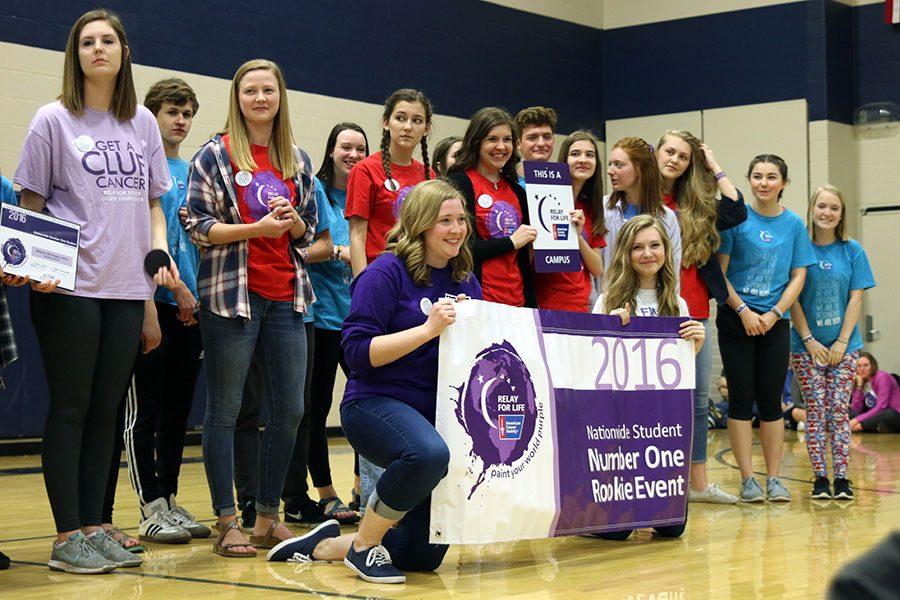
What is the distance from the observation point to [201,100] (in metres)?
8.45

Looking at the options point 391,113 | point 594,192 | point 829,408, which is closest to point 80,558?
point 391,113

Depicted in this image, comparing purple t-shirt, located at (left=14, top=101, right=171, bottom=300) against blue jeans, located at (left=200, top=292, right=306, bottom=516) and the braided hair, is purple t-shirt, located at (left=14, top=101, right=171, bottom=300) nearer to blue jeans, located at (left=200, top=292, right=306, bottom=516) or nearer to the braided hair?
blue jeans, located at (left=200, top=292, right=306, bottom=516)

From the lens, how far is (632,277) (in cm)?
453

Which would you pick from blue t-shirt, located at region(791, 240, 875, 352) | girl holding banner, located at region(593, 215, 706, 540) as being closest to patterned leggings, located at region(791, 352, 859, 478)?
blue t-shirt, located at region(791, 240, 875, 352)

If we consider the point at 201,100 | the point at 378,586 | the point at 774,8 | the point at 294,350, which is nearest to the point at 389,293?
the point at 294,350

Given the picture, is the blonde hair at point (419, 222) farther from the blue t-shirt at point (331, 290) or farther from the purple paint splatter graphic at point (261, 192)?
the blue t-shirt at point (331, 290)

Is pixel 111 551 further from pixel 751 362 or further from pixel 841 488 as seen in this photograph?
pixel 841 488

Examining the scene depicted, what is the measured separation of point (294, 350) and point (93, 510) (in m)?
0.82

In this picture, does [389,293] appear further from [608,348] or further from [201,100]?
[201,100]

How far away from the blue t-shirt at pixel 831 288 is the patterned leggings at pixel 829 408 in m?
0.13

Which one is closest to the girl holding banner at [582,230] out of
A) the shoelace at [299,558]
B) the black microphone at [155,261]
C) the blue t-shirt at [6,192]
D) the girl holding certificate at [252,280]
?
the girl holding certificate at [252,280]

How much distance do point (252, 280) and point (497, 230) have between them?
1021 mm

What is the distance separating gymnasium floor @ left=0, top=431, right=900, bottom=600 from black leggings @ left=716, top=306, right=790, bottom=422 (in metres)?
0.50

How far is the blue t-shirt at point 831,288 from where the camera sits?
5.63 metres
